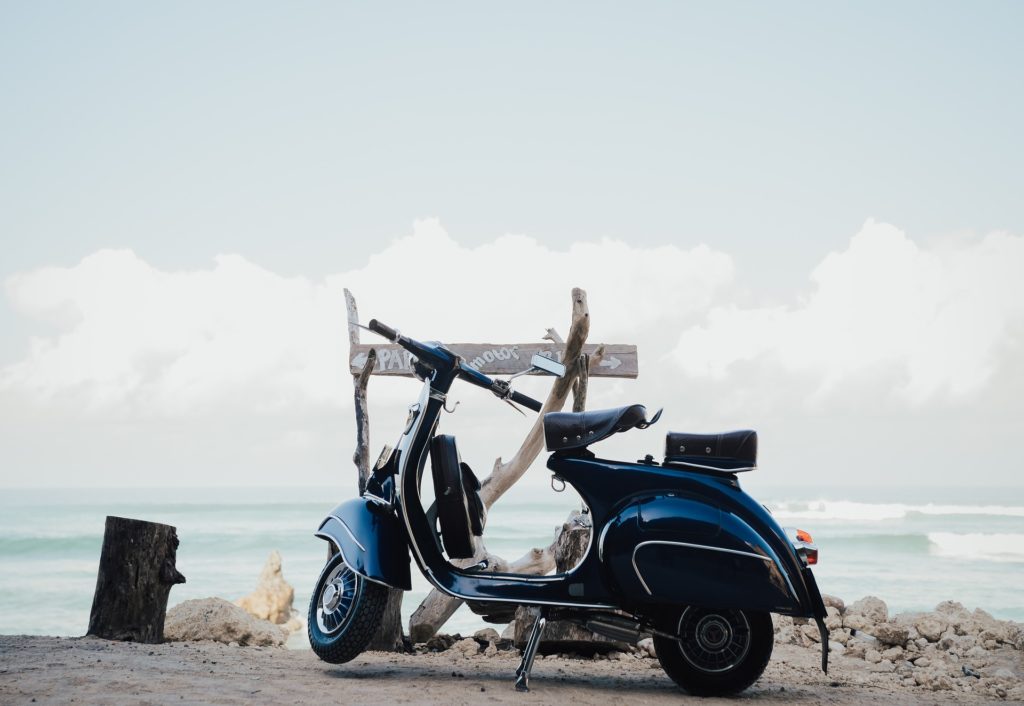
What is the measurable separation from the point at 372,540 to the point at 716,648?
4.98 ft

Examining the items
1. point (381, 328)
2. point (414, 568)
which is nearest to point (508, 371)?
point (381, 328)

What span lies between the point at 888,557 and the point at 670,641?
60.6 feet

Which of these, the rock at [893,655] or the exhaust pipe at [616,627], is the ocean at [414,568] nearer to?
the rock at [893,655]

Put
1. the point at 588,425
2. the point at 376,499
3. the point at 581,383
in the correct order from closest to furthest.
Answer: the point at 588,425
the point at 376,499
the point at 581,383

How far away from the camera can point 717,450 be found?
4.12 meters

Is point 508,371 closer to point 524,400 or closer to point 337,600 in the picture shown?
point 524,400

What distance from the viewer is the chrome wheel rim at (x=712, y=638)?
404cm

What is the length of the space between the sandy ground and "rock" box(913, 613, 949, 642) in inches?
26.9

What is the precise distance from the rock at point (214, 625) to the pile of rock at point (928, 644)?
3428mm

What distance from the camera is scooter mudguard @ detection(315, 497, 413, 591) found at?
14.1 ft

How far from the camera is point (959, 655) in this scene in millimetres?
5801

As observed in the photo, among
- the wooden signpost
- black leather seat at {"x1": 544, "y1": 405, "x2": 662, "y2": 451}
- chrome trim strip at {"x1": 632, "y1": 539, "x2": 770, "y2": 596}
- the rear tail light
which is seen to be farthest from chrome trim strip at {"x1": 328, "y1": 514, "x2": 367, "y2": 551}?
the rear tail light

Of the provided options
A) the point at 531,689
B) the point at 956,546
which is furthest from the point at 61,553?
the point at 531,689

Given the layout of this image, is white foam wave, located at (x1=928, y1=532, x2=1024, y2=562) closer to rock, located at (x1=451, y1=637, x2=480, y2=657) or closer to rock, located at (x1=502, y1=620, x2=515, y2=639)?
rock, located at (x1=502, y1=620, x2=515, y2=639)
